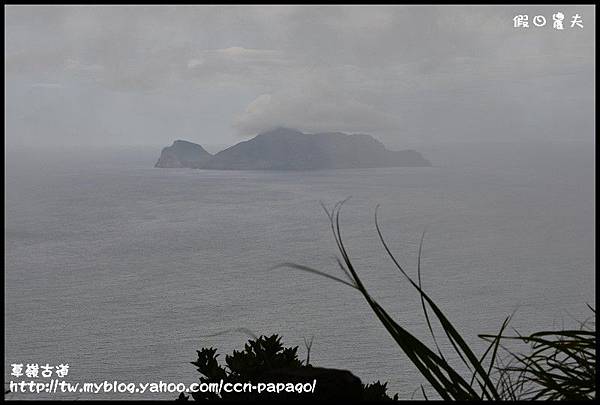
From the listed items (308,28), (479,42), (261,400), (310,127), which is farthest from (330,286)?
(261,400)

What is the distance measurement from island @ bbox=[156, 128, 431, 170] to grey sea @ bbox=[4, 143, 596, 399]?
0.18 meters

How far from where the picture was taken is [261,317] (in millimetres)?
6895

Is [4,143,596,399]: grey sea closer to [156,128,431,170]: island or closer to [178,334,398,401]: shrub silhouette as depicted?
[156,128,431,170]: island

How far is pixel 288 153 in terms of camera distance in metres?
10.5

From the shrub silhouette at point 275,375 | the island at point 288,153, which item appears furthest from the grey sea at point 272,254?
the shrub silhouette at point 275,375

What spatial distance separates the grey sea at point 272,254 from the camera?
21.2 feet

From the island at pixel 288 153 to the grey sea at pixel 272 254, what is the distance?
18cm

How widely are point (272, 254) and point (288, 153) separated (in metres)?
2.30

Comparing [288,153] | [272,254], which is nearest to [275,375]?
[272,254]

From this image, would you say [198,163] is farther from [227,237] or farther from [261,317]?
[261,317]

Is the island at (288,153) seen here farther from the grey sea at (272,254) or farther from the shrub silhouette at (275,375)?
the shrub silhouette at (275,375)

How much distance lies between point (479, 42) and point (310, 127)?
2926 mm

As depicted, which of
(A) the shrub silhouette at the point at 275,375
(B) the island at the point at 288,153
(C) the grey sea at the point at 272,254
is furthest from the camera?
(B) the island at the point at 288,153

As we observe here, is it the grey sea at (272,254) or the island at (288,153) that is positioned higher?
the island at (288,153)
